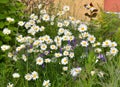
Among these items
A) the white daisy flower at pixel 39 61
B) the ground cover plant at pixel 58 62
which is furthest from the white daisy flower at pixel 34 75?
the white daisy flower at pixel 39 61

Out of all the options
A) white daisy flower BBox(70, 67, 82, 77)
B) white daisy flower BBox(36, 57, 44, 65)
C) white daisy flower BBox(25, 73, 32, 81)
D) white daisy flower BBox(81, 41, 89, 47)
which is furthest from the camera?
white daisy flower BBox(81, 41, 89, 47)


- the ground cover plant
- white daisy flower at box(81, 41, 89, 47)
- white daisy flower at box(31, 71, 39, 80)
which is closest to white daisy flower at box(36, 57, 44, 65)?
the ground cover plant

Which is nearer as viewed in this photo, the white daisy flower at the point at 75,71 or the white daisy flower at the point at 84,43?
the white daisy flower at the point at 75,71

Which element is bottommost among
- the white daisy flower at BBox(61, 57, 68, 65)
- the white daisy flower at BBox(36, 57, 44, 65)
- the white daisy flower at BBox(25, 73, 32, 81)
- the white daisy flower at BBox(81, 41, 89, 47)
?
the white daisy flower at BBox(25, 73, 32, 81)

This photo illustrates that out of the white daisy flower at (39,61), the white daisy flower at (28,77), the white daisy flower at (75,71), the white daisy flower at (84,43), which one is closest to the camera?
the white daisy flower at (75,71)

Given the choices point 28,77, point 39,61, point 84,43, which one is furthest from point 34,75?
point 84,43

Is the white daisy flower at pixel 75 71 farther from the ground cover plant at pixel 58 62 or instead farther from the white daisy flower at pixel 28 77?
the white daisy flower at pixel 28 77

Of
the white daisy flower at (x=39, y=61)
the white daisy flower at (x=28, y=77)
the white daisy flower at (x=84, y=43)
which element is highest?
the white daisy flower at (x=84, y=43)

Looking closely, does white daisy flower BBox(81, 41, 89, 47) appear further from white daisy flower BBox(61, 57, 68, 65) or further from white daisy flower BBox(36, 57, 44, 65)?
white daisy flower BBox(36, 57, 44, 65)

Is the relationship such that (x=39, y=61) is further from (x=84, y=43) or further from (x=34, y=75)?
(x=84, y=43)

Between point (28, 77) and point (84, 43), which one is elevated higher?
point (84, 43)

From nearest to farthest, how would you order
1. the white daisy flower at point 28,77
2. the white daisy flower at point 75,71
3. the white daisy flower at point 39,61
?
1. the white daisy flower at point 75,71
2. the white daisy flower at point 28,77
3. the white daisy flower at point 39,61

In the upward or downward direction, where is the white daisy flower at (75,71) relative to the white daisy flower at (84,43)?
downward

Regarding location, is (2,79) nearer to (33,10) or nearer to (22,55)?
(22,55)
